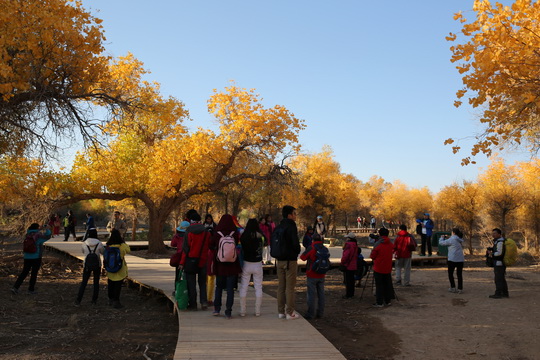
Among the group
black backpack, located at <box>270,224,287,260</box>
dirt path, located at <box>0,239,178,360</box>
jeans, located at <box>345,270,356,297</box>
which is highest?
black backpack, located at <box>270,224,287,260</box>

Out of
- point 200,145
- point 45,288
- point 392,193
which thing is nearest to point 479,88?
point 45,288

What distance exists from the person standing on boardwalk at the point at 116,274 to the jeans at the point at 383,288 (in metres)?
5.34

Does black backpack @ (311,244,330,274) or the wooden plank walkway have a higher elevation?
black backpack @ (311,244,330,274)

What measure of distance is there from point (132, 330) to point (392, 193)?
67453mm

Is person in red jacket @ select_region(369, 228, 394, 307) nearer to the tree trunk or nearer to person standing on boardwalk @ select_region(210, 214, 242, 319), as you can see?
person standing on boardwalk @ select_region(210, 214, 242, 319)

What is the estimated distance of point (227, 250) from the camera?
7.03m

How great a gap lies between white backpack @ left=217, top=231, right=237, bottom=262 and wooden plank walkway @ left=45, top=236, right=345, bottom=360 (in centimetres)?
100

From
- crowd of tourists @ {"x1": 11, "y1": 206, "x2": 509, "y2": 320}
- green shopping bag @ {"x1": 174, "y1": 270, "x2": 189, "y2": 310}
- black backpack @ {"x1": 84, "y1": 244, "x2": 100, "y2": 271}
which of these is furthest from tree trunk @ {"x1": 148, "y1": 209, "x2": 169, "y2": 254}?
green shopping bag @ {"x1": 174, "y1": 270, "x2": 189, "y2": 310}

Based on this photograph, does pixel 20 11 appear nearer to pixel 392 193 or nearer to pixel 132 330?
pixel 132 330

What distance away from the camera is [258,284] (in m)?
7.06

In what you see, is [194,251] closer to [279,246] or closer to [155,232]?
[279,246]

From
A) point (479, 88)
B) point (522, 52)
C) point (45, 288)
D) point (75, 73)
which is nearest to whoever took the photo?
point (522, 52)

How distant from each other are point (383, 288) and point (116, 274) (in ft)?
19.0

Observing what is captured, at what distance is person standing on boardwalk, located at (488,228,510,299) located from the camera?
9.84 m
